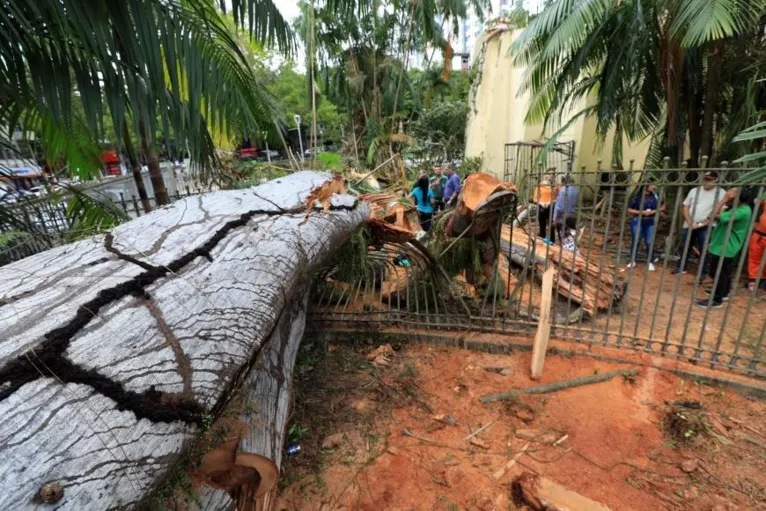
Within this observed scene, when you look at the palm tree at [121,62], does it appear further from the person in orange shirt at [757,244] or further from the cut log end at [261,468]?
the person in orange shirt at [757,244]

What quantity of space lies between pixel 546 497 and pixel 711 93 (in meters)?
6.93

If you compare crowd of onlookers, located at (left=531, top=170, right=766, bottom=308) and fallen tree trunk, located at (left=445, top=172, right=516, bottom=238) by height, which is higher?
fallen tree trunk, located at (left=445, top=172, right=516, bottom=238)

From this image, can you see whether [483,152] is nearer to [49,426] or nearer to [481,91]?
[481,91]

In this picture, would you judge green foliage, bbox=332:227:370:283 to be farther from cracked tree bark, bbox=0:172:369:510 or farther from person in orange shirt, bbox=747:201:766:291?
person in orange shirt, bbox=747:201:766:291

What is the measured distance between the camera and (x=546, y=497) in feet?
6.48

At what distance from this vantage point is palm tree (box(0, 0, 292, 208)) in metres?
1.57

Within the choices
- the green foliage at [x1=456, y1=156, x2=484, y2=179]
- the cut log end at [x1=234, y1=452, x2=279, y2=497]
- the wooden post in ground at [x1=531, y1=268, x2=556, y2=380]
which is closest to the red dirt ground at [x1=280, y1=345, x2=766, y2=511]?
the wooden post in ground at [x1=531, y1=268, x2=556, y2=380]

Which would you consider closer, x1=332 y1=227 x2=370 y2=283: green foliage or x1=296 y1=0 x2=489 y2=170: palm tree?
x1=332 y1=227 x2=370 y2=283: green foliage

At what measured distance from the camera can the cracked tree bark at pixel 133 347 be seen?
741 mm

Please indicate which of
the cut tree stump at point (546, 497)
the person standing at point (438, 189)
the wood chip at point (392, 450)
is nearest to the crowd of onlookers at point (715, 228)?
the cut tree stump at point (546, 497)

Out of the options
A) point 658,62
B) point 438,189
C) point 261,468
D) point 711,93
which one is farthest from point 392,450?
point 711,93

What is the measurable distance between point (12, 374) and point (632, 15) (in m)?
7.48

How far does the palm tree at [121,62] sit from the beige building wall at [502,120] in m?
9.85

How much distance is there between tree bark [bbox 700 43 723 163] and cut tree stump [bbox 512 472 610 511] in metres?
6.33
